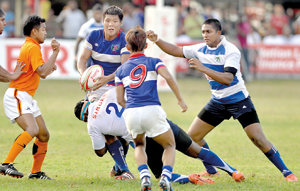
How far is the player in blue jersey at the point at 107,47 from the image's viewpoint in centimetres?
659

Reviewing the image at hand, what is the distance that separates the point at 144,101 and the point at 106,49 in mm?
1675

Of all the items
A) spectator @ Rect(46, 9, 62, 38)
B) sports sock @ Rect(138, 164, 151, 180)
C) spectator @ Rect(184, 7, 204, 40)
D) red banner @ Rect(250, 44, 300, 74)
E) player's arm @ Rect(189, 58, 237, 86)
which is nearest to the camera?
sports sock @ Rect(138, 164, 151, 180)

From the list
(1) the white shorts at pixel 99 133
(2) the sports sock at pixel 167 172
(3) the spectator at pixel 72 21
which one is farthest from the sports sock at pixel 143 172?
(3) the spectator at pixel 72 21

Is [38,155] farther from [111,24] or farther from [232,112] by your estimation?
[232,112]

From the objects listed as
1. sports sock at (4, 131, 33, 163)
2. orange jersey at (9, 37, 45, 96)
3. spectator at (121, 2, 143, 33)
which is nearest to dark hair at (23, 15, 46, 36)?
orange jersey at (9, 37, 45, 96)

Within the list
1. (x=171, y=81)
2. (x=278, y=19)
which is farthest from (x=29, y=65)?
(x=278, y=19)

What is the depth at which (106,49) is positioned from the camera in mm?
6707

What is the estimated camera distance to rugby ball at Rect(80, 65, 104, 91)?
6.26 metres

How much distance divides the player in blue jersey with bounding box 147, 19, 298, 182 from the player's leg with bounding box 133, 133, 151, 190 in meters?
1.23

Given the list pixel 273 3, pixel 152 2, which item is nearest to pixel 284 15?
pixel 273 3

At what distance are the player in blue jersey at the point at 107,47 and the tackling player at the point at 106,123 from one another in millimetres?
336

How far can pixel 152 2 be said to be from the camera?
902 inches

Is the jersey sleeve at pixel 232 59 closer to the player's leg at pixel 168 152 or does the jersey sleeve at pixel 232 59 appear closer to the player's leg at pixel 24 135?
the player's leg at pixel 168 152

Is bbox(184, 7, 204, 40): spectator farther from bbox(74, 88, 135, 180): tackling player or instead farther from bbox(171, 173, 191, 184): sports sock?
bbox(171, 173, 191, 184): sports sock
